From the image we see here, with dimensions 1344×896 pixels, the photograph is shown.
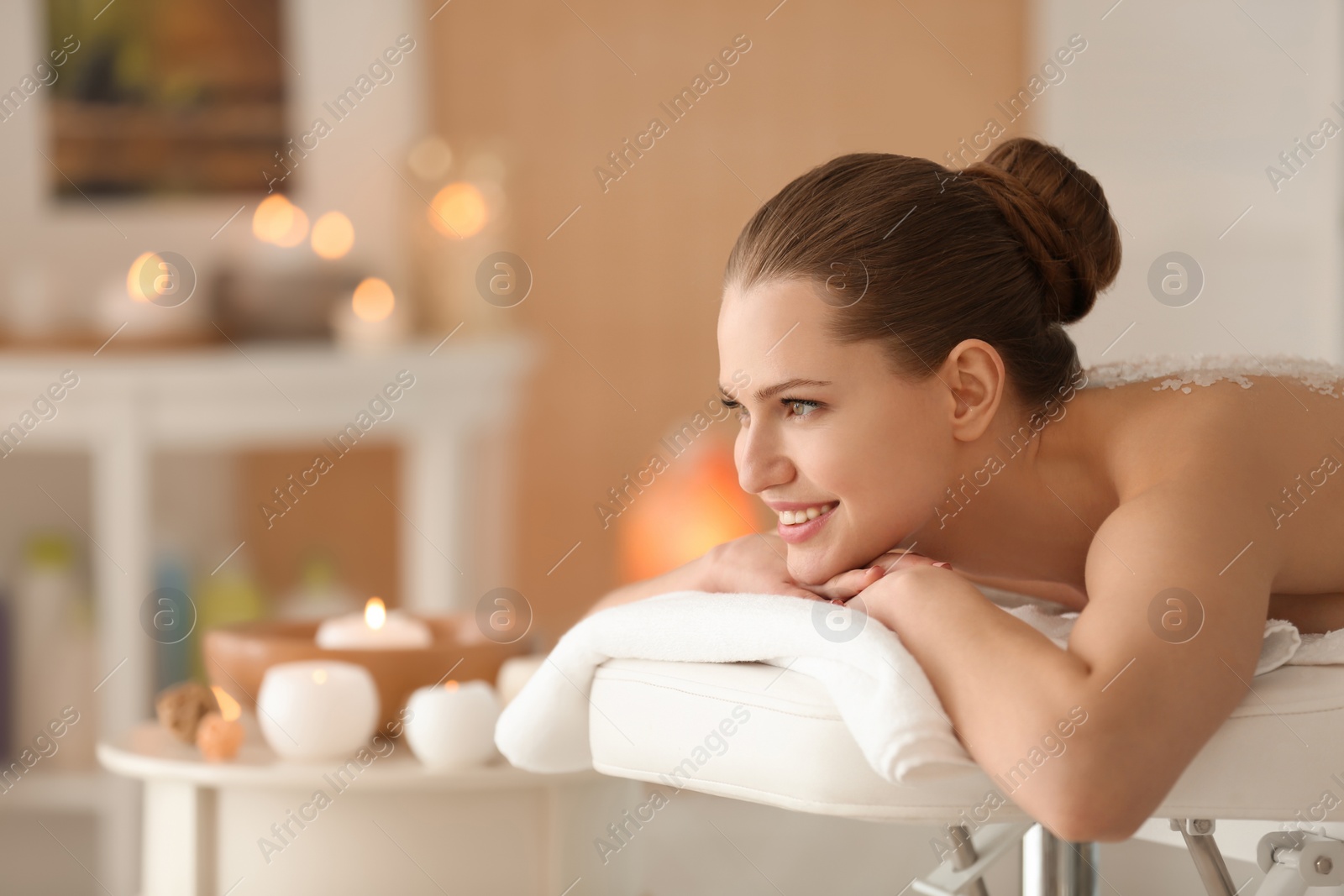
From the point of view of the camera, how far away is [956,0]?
272cm

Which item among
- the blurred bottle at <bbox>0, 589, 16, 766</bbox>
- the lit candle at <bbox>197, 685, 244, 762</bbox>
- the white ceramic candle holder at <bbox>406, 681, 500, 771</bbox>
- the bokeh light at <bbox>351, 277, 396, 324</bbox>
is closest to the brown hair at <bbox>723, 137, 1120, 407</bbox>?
the white ceramic candle holder at <bbox>406, 681, 500, 771</bbox>

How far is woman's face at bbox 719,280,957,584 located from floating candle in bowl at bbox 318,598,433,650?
50 centimetres

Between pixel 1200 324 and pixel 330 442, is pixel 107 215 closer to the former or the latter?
pixel 330 442

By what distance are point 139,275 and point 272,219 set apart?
0.26m

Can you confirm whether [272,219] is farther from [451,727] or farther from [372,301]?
[451,727]

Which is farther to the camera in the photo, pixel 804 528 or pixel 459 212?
pixel 459 212

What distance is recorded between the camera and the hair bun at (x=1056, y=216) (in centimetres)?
95

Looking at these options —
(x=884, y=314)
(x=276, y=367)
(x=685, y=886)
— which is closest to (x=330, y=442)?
(x=276, y=367)

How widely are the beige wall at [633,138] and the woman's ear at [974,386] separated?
1849 mm

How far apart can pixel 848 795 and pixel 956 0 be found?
2.36 m

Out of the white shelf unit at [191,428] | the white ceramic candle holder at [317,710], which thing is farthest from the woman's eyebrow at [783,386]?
the white shelf unit at [191,428]

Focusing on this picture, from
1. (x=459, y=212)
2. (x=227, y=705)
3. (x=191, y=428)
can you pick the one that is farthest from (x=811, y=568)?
(x=459, y=212)

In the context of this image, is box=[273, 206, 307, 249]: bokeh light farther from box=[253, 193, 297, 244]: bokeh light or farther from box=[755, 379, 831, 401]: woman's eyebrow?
box=[755, 379, 831, 401]: woman's eyebrow

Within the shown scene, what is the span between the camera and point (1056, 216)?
3.17 ft
